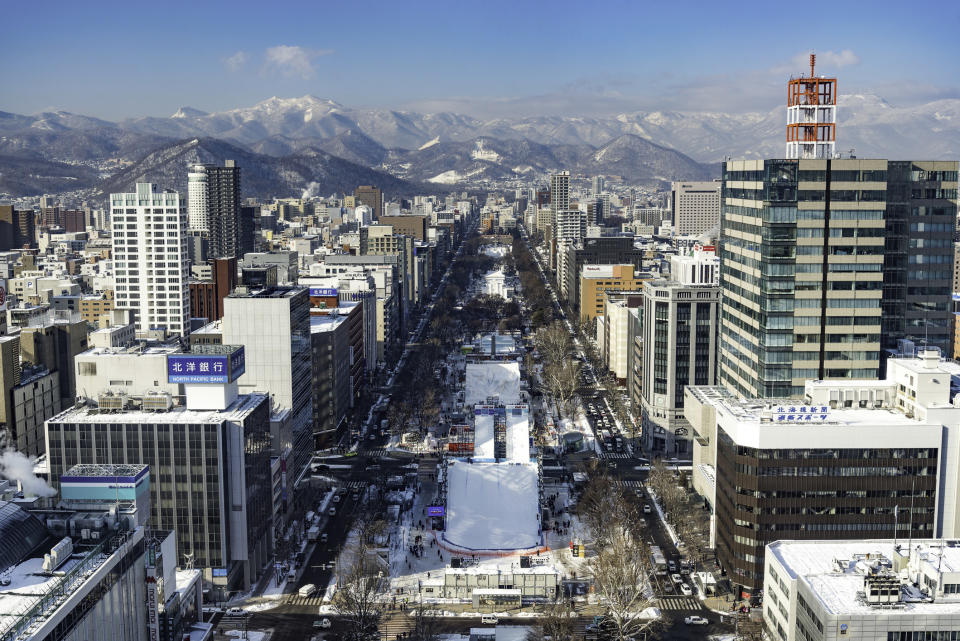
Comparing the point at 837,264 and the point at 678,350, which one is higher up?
the point at 837,264

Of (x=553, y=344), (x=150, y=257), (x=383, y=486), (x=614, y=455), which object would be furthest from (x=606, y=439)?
(x=150, y=257)

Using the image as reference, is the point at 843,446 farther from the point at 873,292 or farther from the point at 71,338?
the point at 71,338

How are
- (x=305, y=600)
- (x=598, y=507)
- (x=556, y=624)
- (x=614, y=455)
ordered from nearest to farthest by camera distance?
(x=556, y=624), (x=305, y=600), (x=598, y=507), (x=614, y=455)

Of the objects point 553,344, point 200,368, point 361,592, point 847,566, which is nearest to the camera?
point 847,566

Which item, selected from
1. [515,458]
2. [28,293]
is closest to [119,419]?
[515,458]

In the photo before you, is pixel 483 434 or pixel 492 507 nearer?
pixel 492 507

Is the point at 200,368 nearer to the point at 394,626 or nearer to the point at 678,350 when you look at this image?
the point at 394,626

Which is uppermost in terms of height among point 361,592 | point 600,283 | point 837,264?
point 837,264
